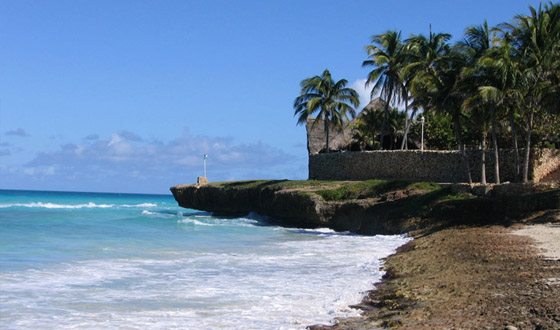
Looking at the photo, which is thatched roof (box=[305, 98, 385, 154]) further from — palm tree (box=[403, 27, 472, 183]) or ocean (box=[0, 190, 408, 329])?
ocean (box=[0, 190, 408, 329])

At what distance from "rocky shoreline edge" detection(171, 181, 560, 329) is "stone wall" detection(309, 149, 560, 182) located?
3.53 meters

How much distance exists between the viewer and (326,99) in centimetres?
4128

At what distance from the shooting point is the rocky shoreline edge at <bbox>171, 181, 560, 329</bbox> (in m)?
7.48

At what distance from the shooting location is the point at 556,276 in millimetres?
9305

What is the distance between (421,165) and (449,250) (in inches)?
665

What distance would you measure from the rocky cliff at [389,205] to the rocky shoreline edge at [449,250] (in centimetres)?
5

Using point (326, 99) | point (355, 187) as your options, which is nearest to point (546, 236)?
point (355, 187)

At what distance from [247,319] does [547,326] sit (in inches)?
159

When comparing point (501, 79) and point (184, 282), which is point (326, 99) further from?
point (184, 282)

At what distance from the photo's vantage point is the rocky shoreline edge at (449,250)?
7.48 meters

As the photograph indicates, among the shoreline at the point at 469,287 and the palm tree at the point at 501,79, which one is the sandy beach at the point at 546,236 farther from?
the palm tree at the point at 501,79

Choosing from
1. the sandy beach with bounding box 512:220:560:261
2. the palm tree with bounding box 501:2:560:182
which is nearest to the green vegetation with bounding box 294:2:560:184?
the palm tree with bounding box 501:2:560:182

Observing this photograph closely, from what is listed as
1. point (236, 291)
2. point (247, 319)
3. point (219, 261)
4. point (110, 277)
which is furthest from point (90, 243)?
point (247, 319)

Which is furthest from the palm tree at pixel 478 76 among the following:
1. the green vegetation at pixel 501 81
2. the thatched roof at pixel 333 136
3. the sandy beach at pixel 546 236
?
the thatched roof at pixel 333 136
